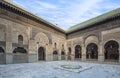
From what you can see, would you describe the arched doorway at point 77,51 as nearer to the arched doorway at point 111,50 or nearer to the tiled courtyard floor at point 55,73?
the arched doorway at point 111,50


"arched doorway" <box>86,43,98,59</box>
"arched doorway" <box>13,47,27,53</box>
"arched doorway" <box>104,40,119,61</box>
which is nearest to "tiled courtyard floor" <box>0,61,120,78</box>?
"arched doorway" <box>13,47,27,53</box>

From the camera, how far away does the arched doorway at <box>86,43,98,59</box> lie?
53.6 feet

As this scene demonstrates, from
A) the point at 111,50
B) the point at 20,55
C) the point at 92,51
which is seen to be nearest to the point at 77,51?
the point at 92,51

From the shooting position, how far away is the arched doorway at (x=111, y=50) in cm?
1393

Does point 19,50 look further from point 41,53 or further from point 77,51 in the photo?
point 77,51

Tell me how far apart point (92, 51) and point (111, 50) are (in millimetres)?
2988

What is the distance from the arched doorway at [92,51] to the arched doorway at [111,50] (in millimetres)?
1677

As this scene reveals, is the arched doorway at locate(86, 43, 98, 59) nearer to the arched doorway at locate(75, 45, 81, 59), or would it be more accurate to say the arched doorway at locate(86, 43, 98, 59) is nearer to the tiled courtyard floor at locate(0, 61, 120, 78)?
the arched doorway at locate(75, 45, 81, 59)

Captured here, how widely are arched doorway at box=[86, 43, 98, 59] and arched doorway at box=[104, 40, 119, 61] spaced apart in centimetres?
168

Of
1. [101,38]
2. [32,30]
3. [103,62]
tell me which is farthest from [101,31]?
[32,30]

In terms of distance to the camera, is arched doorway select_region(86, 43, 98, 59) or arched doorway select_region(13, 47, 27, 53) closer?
arched doorway select_region(13, 47, 27, 53)

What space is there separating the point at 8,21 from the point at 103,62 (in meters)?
13.2

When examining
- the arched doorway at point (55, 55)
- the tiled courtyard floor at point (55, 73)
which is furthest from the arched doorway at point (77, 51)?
the tiled courtyard floor at point (55, 73)

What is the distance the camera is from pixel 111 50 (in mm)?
14477
